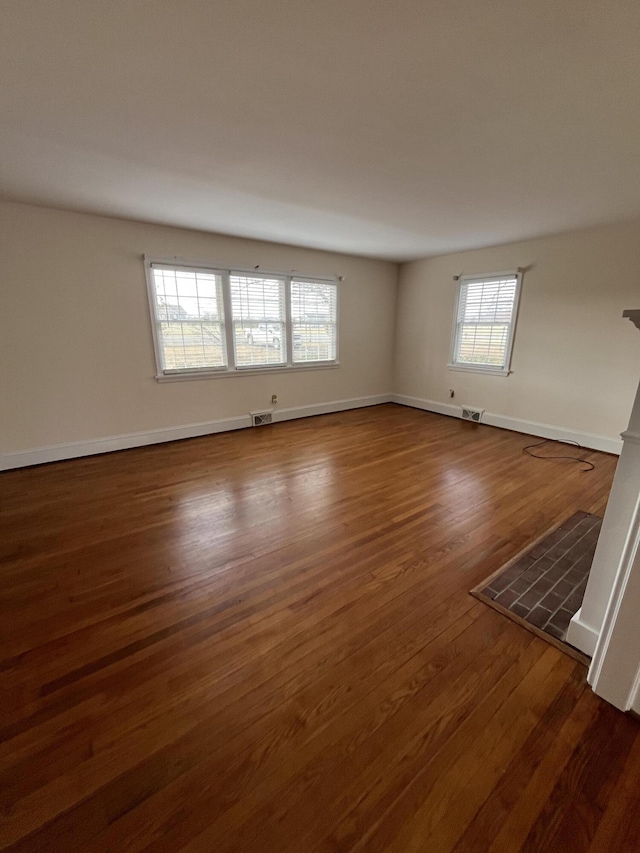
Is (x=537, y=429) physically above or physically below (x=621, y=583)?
below

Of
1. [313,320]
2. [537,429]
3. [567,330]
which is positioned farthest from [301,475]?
[567,330]

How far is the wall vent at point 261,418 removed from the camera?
16.4 ft

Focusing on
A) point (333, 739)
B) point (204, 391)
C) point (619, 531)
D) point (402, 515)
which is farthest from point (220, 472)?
point (619, 531)

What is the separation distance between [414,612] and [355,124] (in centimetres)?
262

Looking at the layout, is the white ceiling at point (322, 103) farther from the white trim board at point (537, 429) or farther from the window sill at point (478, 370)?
the white trim board at point (537, 429)

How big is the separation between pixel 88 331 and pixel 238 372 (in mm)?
1735

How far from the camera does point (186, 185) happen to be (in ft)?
8.89

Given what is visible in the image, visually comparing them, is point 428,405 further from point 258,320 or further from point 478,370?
point 258,320

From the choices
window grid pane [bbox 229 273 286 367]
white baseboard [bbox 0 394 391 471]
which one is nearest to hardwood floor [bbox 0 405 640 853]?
white baseboard [bbox 0 394 391 471]

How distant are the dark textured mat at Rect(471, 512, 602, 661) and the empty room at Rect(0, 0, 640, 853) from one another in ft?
0.07

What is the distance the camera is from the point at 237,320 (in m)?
4.60

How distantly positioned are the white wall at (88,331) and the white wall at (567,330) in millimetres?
3057

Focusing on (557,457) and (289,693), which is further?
(557,457)

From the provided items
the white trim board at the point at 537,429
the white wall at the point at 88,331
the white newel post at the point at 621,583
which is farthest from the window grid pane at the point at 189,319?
the white newel post at the point at 621,583
